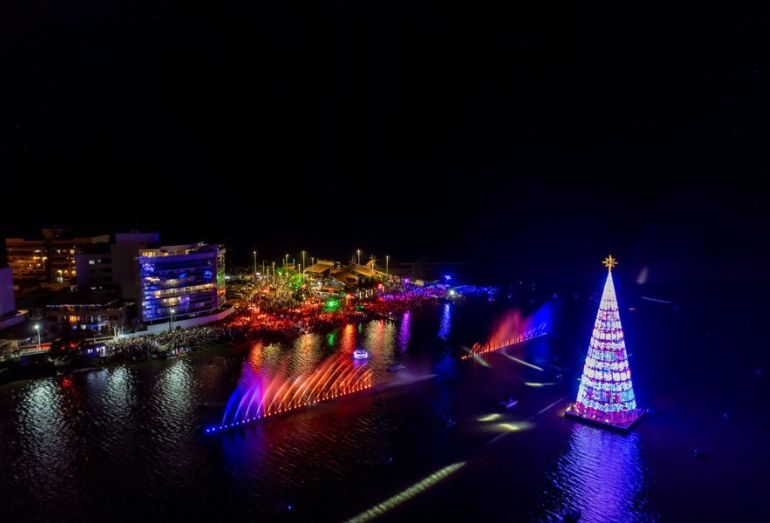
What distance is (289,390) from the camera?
1294 inches

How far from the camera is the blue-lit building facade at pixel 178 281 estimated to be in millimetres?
46281

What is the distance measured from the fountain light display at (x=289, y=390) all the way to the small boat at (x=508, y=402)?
28.0 ft

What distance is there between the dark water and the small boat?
46 cm

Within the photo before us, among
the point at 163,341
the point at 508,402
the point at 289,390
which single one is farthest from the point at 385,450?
the point at 163,341

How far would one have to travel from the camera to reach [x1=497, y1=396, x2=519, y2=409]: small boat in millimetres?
31422

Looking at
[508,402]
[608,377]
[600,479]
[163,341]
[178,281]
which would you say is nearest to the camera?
[600,479]

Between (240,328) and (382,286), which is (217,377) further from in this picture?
(382,286)

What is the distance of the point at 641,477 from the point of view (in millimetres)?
24016

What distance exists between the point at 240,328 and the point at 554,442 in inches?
1130

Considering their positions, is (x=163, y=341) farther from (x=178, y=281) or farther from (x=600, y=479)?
(x=600, y=479)

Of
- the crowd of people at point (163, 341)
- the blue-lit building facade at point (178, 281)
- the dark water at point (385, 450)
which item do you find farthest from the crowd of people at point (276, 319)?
the blue-lit building facade at point (178, 281)

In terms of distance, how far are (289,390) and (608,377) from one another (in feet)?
61.8

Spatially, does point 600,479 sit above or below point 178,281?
below

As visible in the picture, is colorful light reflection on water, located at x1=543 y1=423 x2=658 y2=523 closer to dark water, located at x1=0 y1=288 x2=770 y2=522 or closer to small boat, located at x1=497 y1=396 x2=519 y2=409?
dark water, located at x1=0 y1=288 x2=770 y2=522
